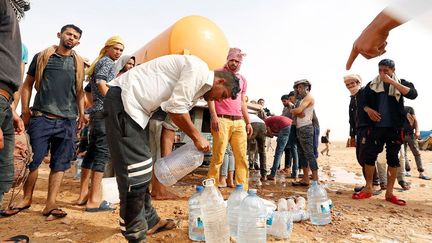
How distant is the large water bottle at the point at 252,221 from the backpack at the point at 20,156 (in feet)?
7.38

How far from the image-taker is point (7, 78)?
1.97 metres

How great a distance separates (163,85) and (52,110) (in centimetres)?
182

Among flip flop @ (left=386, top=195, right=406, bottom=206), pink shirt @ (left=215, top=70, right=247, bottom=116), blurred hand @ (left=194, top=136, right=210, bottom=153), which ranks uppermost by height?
pink shirt @ (left=215, top=70, right=247, bottom=116)

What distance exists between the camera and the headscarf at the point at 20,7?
2.20 m

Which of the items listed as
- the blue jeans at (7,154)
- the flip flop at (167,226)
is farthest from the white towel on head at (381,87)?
the blue jeans at (7,154)

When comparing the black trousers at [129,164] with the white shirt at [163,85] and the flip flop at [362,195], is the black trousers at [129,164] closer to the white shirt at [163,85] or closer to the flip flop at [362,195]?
the white shirt at [163,85]

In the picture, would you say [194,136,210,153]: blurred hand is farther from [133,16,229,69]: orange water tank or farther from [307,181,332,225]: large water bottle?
[133,16,229,69]: orange water tank

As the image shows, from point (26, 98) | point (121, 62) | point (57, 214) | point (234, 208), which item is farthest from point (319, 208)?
point (26, 98)

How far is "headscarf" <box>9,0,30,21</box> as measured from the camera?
2.20 metres

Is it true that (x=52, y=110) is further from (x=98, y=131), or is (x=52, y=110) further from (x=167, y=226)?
(x=167, y=226)

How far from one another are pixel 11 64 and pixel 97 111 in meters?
1.66

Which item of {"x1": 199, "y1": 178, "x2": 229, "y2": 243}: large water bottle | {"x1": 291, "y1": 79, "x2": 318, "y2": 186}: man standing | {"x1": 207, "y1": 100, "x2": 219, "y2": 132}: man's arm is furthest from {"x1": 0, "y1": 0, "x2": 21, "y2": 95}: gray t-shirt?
{"x1": 291, "y1": 79, "x2": 318, "y2": 186}: man standing

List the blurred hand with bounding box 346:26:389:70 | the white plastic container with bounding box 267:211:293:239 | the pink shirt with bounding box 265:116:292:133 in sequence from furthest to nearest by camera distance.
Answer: the pink shirt with bounding box 265:116:292:133
the white plastic container with bounding box 267:211:293:239
the blurred hand with bounding box 346:26:389:70

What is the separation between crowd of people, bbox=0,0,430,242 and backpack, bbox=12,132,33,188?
0.22 meters
